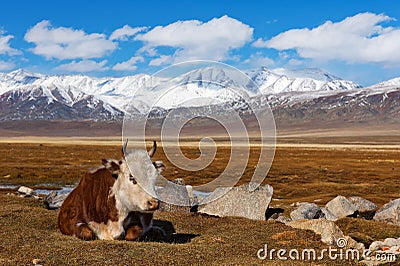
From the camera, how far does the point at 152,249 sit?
1146 centimetres

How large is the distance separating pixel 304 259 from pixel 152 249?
376cm

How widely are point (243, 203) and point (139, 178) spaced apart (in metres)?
10.0

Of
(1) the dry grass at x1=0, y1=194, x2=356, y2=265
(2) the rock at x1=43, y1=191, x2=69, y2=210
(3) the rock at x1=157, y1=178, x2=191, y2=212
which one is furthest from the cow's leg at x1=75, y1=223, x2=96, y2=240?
(3) the rock at x1=157, y1=178, x2=191, y2=212

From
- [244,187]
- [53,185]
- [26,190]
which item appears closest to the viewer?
[244,187]

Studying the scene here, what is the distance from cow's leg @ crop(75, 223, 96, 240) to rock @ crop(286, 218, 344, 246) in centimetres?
664

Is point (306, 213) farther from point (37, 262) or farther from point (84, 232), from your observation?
→ point (37, 262)

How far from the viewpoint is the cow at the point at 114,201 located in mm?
11227

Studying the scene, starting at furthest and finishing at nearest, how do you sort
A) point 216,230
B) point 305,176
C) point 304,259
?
1. point 305,176
2. point 216,230
3. point 304,259

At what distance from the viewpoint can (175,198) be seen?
843 inches

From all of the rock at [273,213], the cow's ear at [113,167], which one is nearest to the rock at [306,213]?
the rock at [273,213]

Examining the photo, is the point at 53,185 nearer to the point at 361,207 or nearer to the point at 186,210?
the point at 186,210

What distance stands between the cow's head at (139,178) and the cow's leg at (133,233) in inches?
31.3

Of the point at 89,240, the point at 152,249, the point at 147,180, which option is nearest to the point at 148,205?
the point at 147,180

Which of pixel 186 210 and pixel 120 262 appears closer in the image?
pixel 120 262
